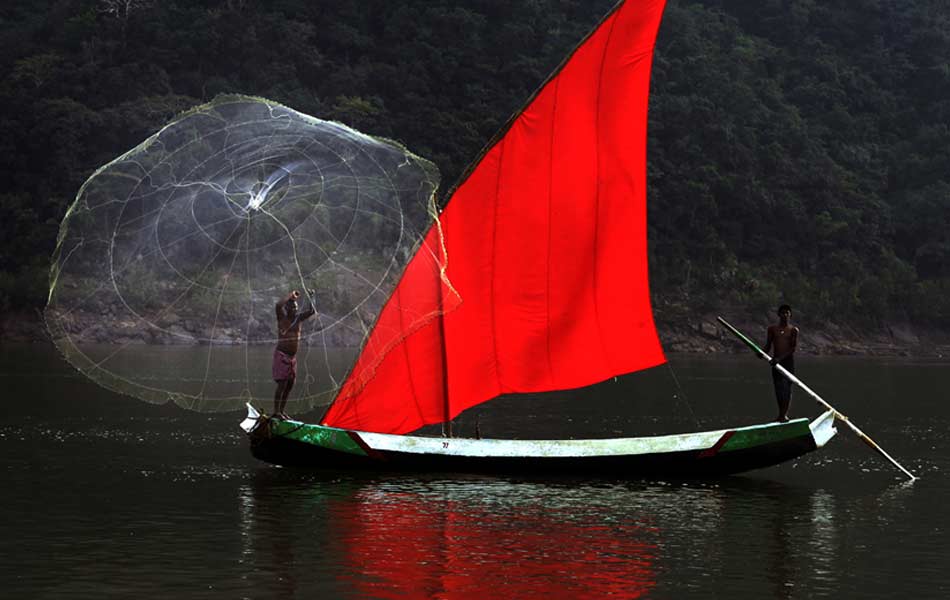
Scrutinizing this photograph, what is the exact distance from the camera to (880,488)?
76.4ft

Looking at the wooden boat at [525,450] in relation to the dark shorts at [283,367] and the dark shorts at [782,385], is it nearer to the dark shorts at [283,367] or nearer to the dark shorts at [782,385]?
the dark shorts at [782,385]

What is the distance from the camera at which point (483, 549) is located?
658 inches

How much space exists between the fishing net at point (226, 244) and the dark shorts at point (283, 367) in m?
0.69

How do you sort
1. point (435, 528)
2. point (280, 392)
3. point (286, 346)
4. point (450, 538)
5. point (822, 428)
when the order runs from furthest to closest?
1. point (822, 428)
2. point (280, 392)
3. point (286, 346)
4. point (435, 528)
5. point (450, 538)

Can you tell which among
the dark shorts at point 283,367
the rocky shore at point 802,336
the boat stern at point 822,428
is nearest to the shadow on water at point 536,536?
the boat stern at point 822,428

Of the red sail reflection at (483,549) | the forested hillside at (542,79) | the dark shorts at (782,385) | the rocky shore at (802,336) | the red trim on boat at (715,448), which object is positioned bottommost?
the red sail reflection at (483,549)

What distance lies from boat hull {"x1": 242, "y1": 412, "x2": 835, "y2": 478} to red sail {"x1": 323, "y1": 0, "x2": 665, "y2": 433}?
81cm

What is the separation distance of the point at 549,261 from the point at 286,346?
4.65 metres

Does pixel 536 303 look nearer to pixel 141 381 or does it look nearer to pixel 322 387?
pixel 322 387

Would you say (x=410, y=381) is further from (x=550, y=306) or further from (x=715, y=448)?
(x=715, y=448)

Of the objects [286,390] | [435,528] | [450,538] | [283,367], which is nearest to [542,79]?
[286,390]

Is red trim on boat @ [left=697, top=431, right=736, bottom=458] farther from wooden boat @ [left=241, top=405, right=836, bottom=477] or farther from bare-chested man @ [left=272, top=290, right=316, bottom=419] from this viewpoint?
bare-chested man @ [left=272, top=290, right=316, bottom=419]

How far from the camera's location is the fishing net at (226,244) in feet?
61.4

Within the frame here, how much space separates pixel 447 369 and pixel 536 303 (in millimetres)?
1696
